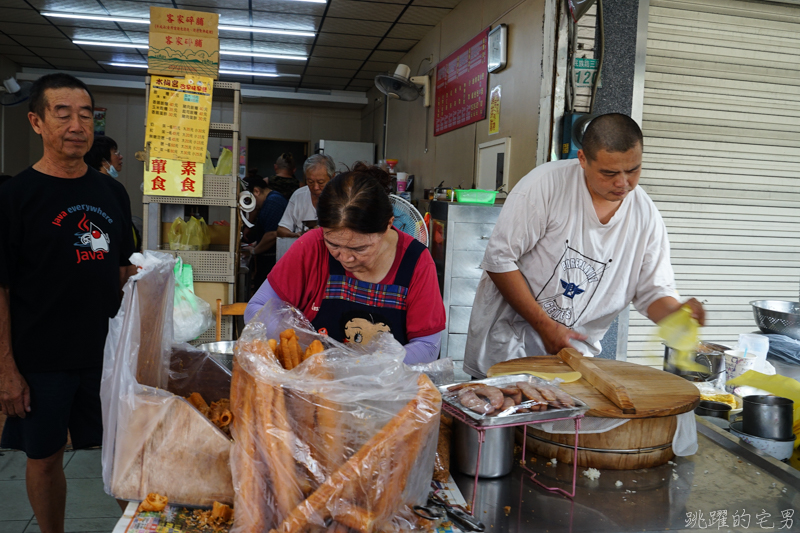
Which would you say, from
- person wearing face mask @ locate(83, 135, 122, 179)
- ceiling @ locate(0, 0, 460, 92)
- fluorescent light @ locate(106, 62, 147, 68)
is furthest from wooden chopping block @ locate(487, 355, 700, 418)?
fluorescent light @ locate(106, 62, 147, 68)

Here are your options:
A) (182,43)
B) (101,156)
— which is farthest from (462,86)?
(101,156)

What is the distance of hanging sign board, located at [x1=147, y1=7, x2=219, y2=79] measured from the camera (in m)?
3.52

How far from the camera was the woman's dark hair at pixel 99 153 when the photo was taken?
3889 millimetres

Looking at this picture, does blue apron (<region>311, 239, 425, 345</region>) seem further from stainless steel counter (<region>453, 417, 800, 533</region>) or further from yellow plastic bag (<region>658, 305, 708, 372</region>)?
yellow plastic bag (<region>658, 305, 708, 372</region>)

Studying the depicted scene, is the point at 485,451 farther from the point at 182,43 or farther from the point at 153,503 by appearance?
the point at 182,43

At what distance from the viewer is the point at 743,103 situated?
3861mm

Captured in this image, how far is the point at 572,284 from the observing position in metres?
2.15

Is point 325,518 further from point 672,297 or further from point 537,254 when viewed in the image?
point 672,297

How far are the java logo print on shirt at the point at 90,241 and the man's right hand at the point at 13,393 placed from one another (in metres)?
0.47

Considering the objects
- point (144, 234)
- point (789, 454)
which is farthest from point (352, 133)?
point (789, 454)

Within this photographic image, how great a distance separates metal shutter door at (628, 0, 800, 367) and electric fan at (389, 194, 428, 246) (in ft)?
4.93

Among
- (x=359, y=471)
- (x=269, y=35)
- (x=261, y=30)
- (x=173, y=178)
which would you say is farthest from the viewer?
(x=269, y=35)

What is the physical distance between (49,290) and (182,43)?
204 cm

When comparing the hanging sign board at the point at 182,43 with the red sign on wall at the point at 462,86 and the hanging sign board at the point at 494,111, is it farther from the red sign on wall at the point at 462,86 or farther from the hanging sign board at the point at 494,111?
the red sign on wall at the point at 462,86
